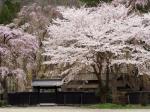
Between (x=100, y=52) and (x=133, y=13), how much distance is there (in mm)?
5788

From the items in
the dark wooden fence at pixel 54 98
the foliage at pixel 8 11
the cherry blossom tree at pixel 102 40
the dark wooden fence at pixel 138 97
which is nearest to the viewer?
the cherry blossom tree at pixel 102 40

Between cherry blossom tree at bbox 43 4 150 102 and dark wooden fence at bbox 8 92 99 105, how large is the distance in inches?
140

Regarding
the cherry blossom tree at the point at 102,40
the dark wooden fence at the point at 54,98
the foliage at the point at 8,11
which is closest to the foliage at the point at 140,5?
the cherry blossom tree at the point at 102,40

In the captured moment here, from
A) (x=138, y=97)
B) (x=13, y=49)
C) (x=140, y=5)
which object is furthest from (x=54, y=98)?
(x=140, y=5)

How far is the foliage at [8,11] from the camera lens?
48844 millimetres

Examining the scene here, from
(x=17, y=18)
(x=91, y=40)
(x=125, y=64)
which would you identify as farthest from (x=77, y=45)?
(x=17, y=18)

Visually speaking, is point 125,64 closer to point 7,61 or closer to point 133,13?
point 133,13

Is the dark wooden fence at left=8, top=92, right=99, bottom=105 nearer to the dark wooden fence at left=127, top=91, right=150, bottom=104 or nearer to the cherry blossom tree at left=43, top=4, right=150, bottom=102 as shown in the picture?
the dark wooden fence at left=127, top=91, right=150, bottom=104

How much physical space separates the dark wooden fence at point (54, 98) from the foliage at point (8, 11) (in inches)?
517

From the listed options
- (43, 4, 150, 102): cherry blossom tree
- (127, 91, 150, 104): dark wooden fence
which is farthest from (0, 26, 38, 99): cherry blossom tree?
(127, 91, 150, 104): dark wooden fence

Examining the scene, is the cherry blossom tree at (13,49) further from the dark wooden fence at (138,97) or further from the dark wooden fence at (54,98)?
the dark wooden fence at (138,97)

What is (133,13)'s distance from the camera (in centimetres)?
3694

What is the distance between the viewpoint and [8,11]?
4938cm

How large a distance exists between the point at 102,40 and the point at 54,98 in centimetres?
881
